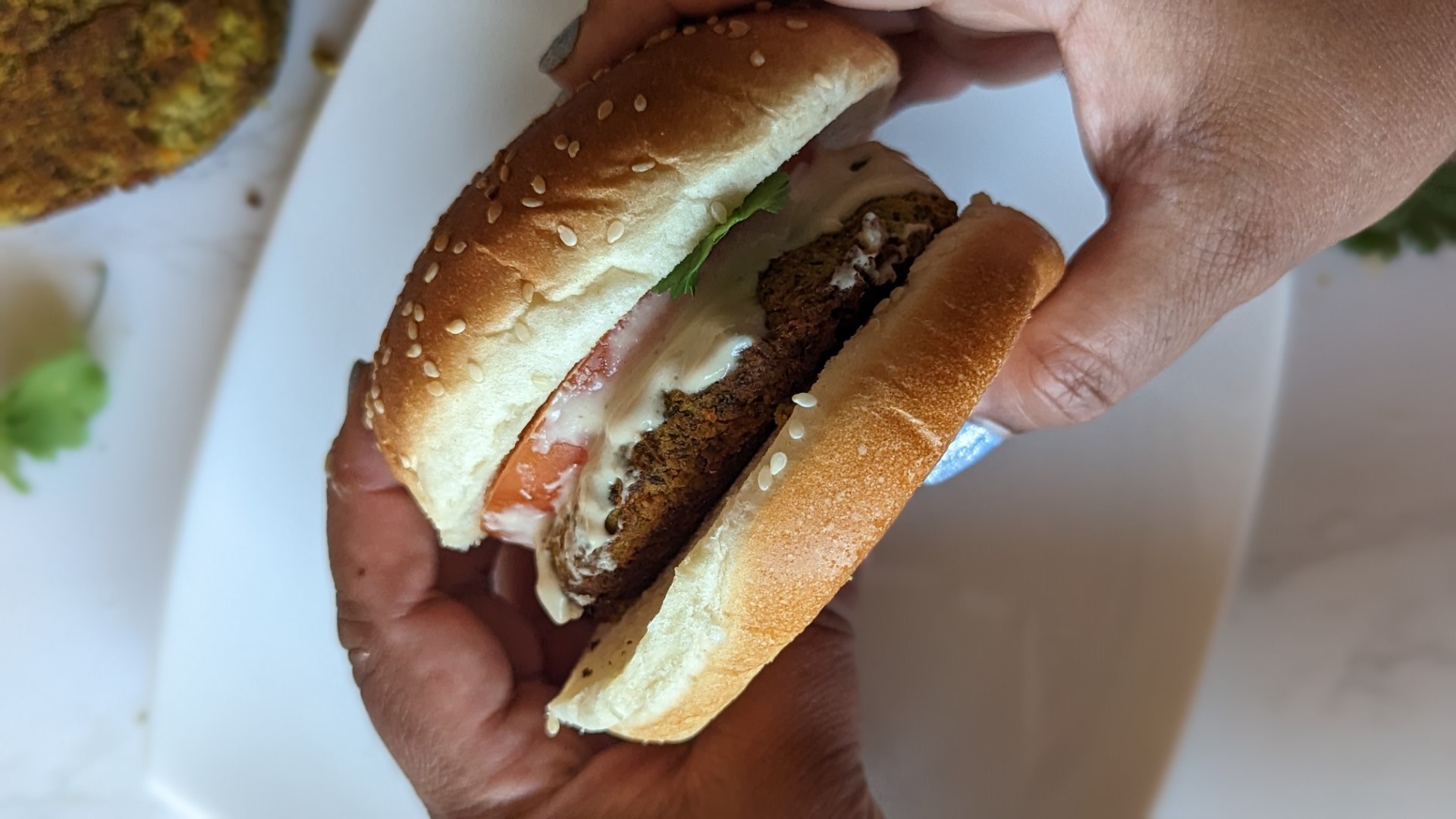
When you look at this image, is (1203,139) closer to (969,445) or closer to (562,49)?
(969,445)

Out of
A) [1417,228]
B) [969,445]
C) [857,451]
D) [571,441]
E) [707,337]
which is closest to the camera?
[857,451]

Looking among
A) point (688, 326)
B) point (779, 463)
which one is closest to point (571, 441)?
point (688, 326)

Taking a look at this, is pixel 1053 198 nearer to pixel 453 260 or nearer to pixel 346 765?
pixel 453 260

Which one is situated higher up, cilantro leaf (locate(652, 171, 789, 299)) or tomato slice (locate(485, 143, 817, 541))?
cilantro leaf (locate(652, 171, 789, 299))

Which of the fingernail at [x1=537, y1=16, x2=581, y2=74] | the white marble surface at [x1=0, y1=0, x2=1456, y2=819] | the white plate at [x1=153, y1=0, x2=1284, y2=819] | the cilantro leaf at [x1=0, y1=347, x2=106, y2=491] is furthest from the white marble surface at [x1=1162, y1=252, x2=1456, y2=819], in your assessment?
the cilantro leaf at [x1=0, y1=347, x2=106, y2=491]

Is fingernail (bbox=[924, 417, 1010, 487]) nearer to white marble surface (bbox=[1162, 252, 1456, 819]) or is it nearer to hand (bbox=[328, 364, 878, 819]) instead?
hand (bbox=[328, 364, 878, 819])
